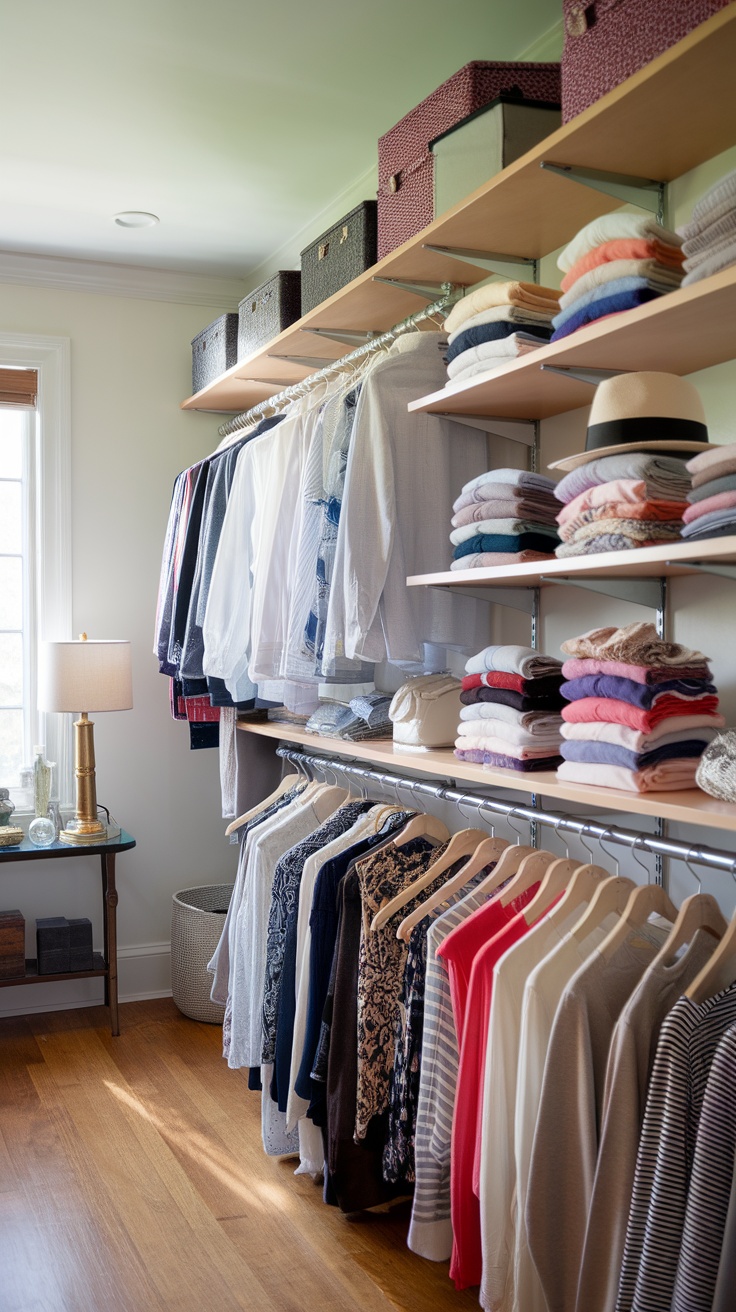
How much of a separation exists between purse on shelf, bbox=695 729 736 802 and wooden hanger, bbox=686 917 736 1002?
18cm

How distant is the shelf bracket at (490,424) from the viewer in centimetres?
248

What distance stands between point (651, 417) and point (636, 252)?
0.88ft

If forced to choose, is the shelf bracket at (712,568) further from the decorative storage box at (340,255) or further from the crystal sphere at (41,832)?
the crystal sphere at (41,832)

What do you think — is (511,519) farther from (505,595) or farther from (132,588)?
(132,588)

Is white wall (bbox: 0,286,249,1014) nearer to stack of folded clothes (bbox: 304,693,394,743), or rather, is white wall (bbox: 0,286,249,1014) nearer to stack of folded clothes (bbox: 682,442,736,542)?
stack of folded clothes (bbox: 304,693,394,743)

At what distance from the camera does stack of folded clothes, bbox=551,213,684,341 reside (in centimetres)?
172

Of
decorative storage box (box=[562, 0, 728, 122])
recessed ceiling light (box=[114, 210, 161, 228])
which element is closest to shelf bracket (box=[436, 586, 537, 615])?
decorative storage box (box=[562, 0, 728, 122])

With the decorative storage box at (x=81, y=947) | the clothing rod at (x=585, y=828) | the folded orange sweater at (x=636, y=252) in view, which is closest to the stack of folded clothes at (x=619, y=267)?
the folded orange sweater at (x=636, y=252)

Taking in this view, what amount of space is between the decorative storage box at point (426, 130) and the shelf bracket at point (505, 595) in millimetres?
834

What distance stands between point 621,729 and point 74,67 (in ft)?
6.98

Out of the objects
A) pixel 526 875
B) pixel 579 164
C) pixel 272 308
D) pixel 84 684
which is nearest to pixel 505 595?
pixel 526 875

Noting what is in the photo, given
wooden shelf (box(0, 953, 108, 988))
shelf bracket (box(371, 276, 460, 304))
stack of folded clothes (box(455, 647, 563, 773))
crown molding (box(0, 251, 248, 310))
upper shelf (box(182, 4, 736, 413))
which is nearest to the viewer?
upper shelf (box(182, 4, 736, 413))

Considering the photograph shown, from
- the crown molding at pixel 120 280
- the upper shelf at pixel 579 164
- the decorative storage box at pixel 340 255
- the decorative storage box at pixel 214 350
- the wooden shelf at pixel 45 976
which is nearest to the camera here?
the upper shelf at pixel 579 164

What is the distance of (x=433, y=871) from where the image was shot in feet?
7.40
